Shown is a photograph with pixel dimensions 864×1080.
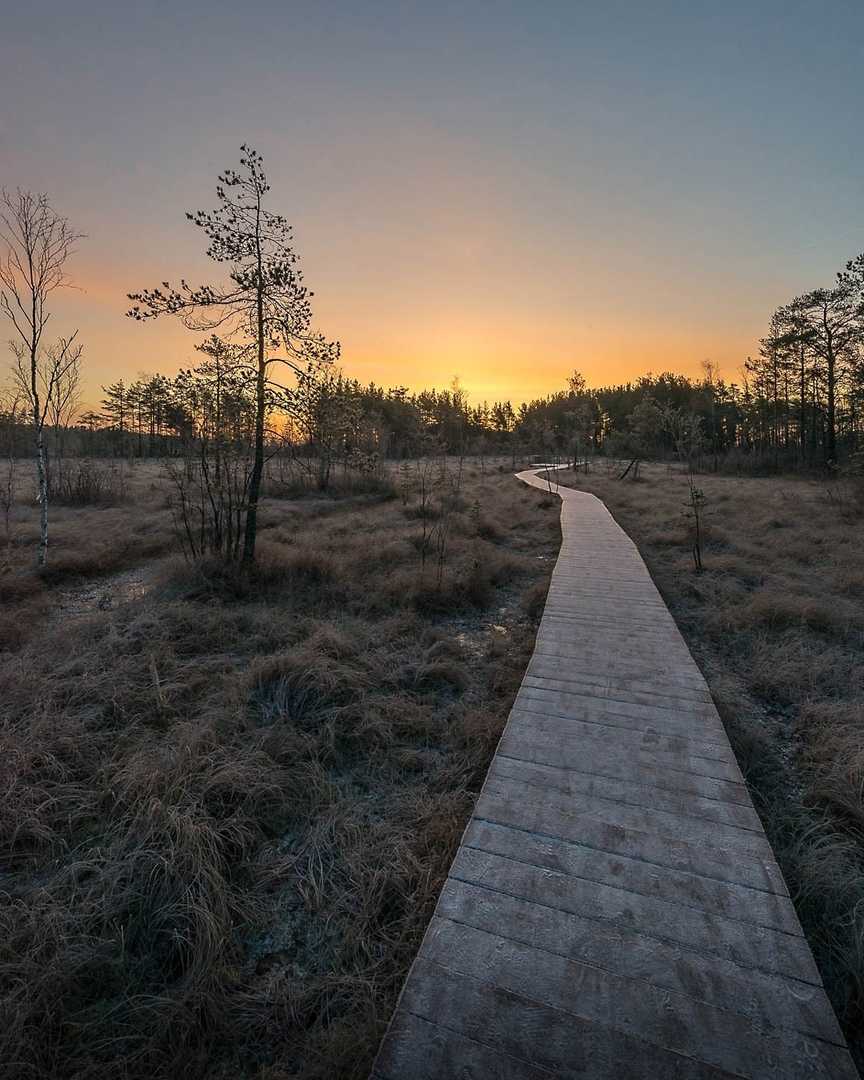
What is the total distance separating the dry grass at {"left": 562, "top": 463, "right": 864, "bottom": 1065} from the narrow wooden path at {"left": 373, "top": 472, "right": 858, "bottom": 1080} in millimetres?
384

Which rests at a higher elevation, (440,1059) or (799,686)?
(799,686)

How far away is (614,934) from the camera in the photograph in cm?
201

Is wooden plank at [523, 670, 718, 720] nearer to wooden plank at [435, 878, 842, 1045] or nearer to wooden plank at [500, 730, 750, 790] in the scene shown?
wooden plank at [500, 730, 750, 790]

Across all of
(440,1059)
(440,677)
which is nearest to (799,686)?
(440,677)

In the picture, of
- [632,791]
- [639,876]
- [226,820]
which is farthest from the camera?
[226,820]

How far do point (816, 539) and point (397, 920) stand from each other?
1290cm

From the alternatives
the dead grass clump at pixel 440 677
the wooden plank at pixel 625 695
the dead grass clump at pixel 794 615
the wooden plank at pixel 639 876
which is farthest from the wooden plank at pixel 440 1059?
the dead grass clump at pixel 794 615

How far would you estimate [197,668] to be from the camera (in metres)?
5.22

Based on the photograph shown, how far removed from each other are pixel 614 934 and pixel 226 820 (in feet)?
7.57

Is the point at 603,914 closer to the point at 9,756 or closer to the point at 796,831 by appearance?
the point at 796,831

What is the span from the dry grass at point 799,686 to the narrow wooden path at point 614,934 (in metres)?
0.38

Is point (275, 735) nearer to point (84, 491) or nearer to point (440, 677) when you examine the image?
point (440, 677)

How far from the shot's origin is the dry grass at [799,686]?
2.40 m

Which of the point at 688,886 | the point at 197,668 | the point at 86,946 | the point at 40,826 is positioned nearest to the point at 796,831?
the point at 688,886
